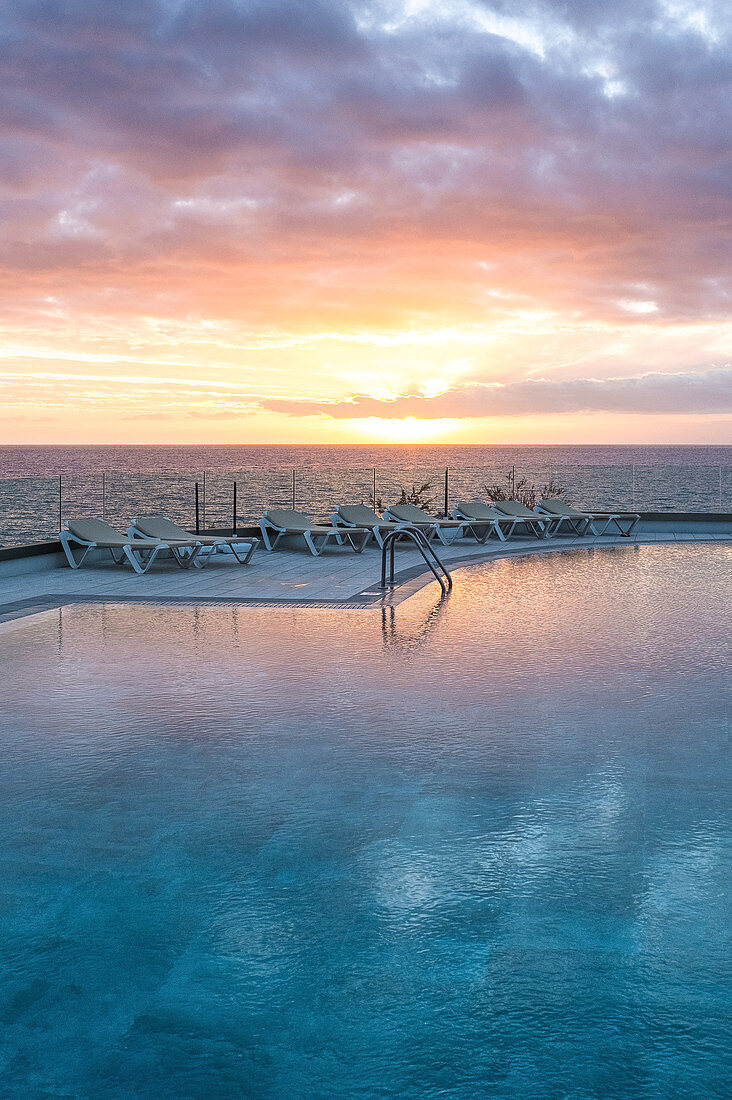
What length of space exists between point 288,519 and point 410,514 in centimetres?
226

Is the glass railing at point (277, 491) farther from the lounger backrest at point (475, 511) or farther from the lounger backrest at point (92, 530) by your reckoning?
the lounger backrest at point (475, 511)

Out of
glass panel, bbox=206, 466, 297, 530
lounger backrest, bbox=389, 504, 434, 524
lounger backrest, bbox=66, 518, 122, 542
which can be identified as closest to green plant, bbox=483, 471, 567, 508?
lounger backrest, bbox=389, 504, 434, 524

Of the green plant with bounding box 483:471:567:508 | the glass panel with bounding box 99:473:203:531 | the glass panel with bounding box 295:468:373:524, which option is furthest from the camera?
the green plant with bounding box 483:471:567:508

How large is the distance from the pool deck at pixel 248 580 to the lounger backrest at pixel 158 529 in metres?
0.37

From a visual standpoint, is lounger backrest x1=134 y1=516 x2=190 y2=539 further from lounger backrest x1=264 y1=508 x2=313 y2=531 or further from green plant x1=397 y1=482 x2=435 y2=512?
green plant x1=397 y1=482 x2=435 y2=512

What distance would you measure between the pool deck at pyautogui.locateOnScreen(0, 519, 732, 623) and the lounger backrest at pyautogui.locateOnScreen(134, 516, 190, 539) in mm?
368

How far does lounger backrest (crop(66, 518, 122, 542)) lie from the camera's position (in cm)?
1076

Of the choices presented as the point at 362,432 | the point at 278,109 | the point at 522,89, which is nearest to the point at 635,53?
the point at 522,89

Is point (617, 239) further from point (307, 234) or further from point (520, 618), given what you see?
point (520, 618)

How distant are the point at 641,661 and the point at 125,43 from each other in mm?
9152

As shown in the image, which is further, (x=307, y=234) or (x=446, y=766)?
(x=307, y=234)

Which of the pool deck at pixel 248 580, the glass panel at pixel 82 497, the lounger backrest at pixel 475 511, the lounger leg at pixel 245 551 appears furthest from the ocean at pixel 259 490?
the lounger leg at pixel 245 551

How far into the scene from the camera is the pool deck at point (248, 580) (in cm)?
859

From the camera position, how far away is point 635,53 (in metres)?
11.5
